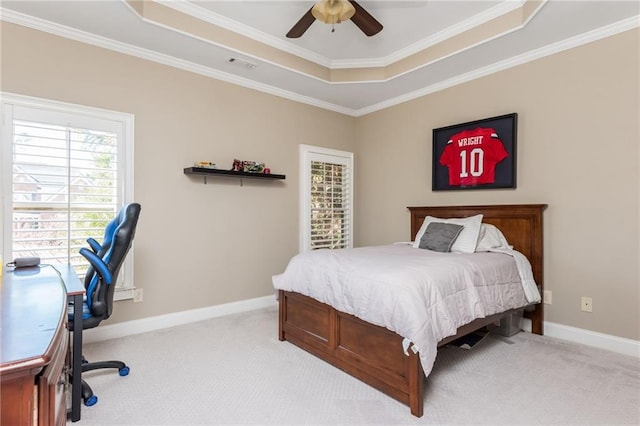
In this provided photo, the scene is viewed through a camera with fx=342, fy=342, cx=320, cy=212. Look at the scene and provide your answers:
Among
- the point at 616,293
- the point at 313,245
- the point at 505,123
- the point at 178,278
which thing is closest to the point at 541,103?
the point at 505,123

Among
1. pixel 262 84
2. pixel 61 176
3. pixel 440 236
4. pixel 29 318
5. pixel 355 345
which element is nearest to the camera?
pixel 29 318

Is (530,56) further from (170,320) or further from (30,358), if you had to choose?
(170,320)

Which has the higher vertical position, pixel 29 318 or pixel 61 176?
pixel 61 176

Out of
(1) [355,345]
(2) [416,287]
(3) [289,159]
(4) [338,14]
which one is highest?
(4) [338,14]

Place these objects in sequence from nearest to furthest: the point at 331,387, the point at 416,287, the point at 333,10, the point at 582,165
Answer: the point at 416,287 < the point at 331,387 < the point at 333,10 < the point at 582,165

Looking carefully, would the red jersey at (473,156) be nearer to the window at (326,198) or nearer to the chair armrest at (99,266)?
the window at (326,198)

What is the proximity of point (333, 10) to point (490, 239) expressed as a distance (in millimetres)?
2411

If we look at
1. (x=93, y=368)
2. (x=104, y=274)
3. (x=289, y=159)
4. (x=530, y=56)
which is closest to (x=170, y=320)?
(x=93, y=368)

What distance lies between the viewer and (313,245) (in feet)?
15.0

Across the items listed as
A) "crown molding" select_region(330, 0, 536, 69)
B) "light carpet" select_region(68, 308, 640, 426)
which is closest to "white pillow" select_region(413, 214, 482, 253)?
"light carpet" select_region(68, 308, 640, 426)

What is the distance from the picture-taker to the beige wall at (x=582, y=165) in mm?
2713

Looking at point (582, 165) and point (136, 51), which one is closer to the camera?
point (582, 165)

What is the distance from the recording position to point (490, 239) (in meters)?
3.24

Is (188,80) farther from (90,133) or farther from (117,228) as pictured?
(117,228)
